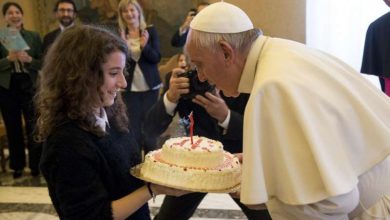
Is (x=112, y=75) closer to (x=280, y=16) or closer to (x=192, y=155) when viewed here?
(x=192, y=155)

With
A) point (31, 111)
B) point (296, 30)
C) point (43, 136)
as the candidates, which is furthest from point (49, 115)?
point (296, 30)

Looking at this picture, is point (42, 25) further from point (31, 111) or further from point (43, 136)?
point (43, 136)

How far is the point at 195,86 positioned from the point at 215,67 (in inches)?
32.1

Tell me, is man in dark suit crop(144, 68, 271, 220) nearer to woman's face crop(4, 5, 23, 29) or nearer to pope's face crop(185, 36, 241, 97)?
pope's face crop(185, 36, 241, 97)

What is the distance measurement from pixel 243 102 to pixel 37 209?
7.80 ft

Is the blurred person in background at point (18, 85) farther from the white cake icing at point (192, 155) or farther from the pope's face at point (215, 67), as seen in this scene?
the pope's face at point (215, 67)

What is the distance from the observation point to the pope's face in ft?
5.22

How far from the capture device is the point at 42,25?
20.5ft

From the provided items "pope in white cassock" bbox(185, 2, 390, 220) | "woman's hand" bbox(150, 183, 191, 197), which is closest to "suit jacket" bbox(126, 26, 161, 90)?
"woman's hand" bbox(150, 183, 191, 197)

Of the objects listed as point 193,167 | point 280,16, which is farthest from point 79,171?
point 280,16

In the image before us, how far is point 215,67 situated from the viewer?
1.61m

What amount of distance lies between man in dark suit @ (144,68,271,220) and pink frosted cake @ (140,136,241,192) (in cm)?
38

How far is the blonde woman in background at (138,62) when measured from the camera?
14.1ft

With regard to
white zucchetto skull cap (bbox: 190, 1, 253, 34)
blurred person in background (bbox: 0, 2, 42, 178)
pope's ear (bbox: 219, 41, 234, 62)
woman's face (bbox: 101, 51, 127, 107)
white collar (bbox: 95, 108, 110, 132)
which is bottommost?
blurred person in background (bbox: 0, 2, 42, 178)
